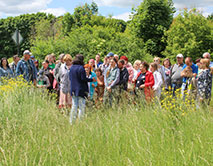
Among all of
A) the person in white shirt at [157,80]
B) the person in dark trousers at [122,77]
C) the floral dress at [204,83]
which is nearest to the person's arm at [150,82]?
the person in white shirt at [157,80]

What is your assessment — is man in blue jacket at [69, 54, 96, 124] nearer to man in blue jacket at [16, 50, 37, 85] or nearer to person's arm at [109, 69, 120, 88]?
person's arm at [109, 69, 120, 88]

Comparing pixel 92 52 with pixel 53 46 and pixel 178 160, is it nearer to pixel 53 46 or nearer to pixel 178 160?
pixel 53 46

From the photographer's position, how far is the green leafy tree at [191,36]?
2236cm

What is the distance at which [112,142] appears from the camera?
13.3 ft

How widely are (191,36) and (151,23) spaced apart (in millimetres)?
6327

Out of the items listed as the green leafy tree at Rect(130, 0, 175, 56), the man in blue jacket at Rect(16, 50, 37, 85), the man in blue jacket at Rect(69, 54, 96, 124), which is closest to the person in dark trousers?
the man in blue jacket at Rect(69, 54, 96, 124)

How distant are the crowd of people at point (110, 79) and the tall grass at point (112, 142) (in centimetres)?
94

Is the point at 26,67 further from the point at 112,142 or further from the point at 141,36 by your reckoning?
the point at 141,36

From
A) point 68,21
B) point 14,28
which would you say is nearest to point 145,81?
point 68,21

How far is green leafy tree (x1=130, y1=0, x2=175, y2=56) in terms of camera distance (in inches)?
1071

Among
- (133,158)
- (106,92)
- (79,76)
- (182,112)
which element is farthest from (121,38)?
(133,158)

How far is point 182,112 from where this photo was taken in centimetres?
500

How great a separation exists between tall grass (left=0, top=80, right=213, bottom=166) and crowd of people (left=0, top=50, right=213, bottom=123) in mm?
940

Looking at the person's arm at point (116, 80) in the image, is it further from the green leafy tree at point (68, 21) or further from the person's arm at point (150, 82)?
the green leafy tree at point (68, 21)
